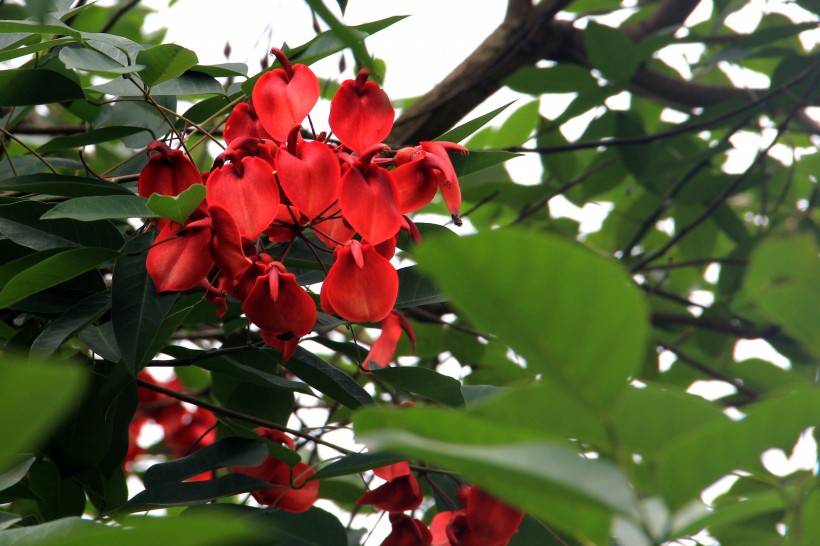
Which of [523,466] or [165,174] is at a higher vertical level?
[165,174]

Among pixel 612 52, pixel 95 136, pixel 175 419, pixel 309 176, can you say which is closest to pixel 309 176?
pixel 309 176

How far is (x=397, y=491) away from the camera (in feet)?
2.14

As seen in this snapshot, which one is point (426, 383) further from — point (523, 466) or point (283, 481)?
point (523, 466)

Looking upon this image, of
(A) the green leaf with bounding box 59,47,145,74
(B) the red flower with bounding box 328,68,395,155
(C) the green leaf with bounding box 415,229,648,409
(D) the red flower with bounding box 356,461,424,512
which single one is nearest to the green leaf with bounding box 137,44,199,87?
(A) the green leaf with bounding box 59,47,145,74

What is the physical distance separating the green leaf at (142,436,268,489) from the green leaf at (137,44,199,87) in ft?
0.99

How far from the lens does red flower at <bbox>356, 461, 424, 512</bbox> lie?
0.65 m

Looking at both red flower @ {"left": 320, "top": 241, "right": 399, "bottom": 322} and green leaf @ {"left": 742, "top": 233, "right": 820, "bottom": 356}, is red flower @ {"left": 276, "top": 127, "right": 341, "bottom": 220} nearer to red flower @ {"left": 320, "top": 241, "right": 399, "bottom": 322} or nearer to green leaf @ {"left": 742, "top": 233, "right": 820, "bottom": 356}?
red flower @ {"left": 320, "top": 241, "right": 399, "bottom": 322}

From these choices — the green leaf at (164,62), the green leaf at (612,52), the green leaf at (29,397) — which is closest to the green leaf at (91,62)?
the green leaf at (164,62)

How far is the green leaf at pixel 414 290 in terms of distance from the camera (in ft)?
2.11

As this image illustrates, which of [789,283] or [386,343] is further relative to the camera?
[386,343]

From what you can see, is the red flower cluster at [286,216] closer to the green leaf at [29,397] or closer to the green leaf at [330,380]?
the green leaf at [330,380]

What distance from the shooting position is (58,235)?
2.01ft

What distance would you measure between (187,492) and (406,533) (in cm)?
17

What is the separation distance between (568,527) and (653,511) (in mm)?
25
